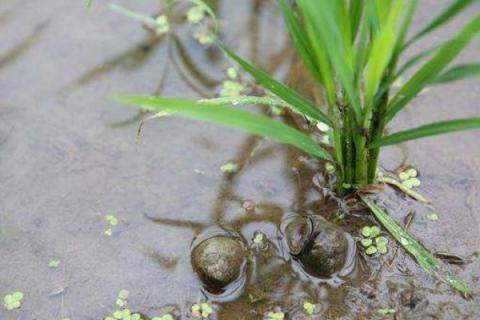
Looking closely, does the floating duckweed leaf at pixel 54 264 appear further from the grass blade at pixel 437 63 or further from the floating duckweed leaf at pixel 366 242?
the grass blade at pixel 437 63

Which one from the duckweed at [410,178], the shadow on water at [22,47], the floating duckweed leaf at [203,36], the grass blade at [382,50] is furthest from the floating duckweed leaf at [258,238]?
the shadow on water at [22,47]

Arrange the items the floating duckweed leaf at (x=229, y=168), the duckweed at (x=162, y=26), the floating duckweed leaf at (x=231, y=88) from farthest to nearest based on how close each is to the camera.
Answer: the duckweed at (x=162, y=26) < the floating duckweed leaf at (x=231, y=88) < the floating duckweed leaf at (x=229, y=168)

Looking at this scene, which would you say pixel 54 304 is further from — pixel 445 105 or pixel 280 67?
pixel 445 105

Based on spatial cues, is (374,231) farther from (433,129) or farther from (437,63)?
(437,63)

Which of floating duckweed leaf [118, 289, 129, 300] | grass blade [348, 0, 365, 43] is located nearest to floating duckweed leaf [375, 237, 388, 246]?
grass blade [348, 0, 365, 43]

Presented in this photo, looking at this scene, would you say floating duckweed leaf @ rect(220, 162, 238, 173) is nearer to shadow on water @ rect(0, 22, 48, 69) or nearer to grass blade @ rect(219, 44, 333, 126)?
grass blade @ rect(219, 44, 333, 126)

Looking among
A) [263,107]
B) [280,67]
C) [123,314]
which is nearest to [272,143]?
[263,107]
